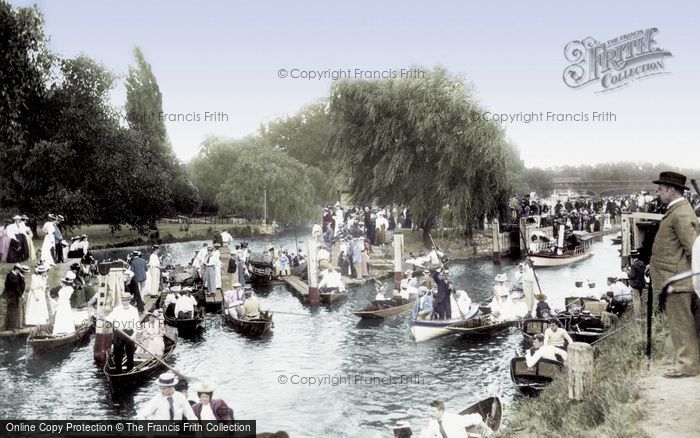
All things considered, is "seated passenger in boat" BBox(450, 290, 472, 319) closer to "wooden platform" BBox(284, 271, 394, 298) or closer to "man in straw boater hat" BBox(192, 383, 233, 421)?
"wooden platform" BBox(284, 271, 394, 298)

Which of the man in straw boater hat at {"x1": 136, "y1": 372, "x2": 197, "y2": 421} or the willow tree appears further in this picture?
the willow tree

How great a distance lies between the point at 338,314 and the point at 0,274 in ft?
30.1

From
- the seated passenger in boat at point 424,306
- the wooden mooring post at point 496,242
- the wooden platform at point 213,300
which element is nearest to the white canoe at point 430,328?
the seated passenger in boat at point 424,306

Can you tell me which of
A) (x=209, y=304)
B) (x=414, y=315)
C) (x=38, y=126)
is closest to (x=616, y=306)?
(x=414, y=315)

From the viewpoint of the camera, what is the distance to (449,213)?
75.9 feet

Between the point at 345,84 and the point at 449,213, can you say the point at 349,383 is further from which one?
the point at 345,84

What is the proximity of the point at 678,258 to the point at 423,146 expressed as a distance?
18616 millimetres

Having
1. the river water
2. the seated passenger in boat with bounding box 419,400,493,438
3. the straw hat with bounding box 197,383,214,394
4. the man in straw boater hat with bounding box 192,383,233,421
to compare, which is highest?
the straw hat with bounding box 197,383,214,394

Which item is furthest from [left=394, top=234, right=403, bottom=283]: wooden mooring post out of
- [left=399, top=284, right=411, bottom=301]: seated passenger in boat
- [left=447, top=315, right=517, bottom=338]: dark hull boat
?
[left=447, top=315, right=517, bottom=338]: dark hull boat

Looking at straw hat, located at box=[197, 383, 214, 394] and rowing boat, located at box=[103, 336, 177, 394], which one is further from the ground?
straw hat, located at box=[197, 383, 214, 394]

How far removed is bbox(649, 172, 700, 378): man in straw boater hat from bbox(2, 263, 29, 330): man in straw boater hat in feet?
43.4

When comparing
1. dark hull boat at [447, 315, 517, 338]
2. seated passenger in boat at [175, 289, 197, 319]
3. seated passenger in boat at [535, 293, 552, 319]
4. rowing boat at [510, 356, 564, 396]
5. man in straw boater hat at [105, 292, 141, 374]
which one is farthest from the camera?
seated passenger in boat at [175, 289, 197, 319]

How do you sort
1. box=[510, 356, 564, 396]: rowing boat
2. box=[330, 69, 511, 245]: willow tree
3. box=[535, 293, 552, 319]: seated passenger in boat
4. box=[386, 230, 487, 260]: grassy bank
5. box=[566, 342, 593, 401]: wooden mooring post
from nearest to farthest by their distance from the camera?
1. box=[566, 342, 593, 401]: wooden mooring post
2. box=[510, 356, 564, 396]: rowing boat
3. box=[535, 293, 552, 319]: seated passenger in boat
4. box=[386, 230, 487, 260]: grassy bank
5. box=[330, 69, 511, 245]: willow tree

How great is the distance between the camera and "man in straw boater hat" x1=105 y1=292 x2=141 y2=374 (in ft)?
35.7
